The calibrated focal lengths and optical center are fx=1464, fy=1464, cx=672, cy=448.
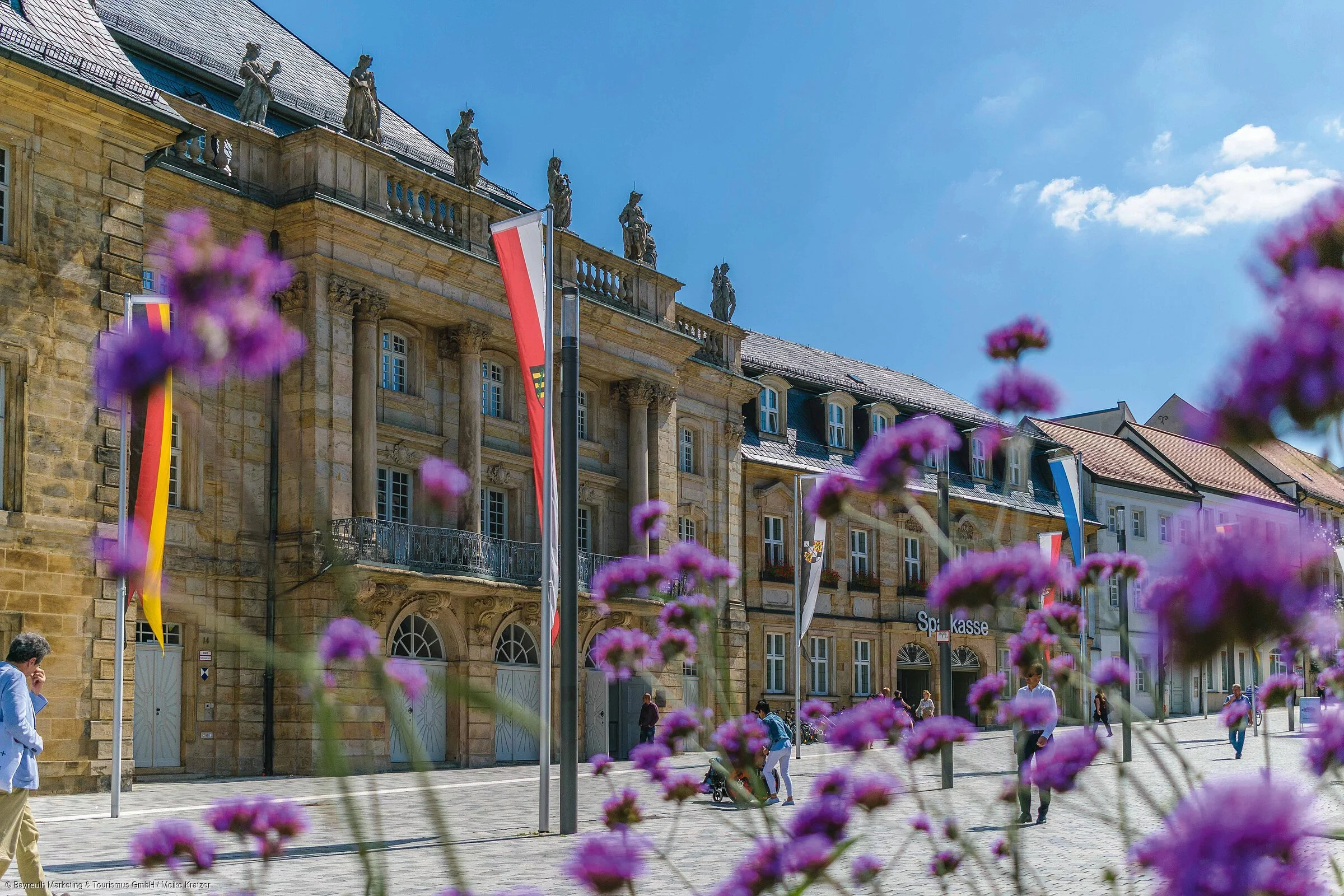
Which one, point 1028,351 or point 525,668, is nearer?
point 1028,351

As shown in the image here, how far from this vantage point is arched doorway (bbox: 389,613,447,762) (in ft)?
92.6

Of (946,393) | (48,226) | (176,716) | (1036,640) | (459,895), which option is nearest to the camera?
(459,895)

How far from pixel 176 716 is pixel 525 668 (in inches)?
340

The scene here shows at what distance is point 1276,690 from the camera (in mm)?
3951

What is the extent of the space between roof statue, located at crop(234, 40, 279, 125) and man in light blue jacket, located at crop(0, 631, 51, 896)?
21.0m

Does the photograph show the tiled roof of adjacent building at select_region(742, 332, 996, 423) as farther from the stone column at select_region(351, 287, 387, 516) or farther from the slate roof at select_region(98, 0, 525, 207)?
the stone column at select_region(351, 287, 387, 516)

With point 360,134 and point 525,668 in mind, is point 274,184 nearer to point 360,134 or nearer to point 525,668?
point 360,134

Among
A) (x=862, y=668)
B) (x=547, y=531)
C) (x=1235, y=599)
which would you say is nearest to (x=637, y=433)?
(x=862, y=668)

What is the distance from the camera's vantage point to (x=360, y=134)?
28453mm

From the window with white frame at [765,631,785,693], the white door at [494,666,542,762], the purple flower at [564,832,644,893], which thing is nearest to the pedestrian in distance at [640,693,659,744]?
the white door at [494,666,542,762]

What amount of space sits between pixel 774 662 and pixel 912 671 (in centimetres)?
788

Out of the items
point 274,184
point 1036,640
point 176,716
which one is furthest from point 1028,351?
point 274,184

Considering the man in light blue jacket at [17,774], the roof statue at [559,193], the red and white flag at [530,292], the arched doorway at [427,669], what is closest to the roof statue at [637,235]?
the roof statue at [559,193]

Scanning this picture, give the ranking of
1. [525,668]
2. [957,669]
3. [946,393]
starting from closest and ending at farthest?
[525,668], [957,669], [946,393]
